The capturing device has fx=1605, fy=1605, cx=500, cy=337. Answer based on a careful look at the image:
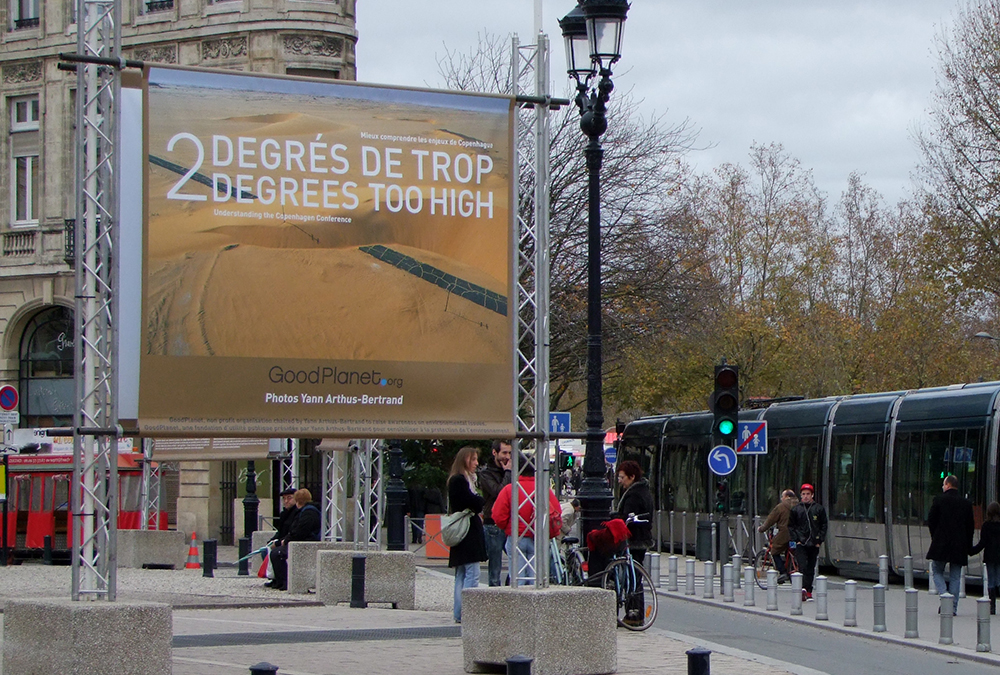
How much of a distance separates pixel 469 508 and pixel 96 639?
5.38 metres

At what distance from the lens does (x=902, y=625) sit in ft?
57.8

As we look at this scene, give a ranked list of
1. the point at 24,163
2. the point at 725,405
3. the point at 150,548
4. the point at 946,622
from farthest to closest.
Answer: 1. the point at 24,163
2. the point at 150,548
3. the point at 725,405
4. the point at 946,622

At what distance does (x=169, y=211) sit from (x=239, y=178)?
1.75 feet

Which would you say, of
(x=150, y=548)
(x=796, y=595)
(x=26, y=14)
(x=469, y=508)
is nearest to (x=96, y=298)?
(x=469, y=508)

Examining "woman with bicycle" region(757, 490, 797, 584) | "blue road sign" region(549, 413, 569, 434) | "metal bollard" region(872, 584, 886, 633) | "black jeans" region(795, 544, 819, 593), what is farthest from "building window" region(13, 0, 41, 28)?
"metal bollard" region(872, 584, 886, 633)

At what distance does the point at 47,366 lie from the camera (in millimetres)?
38375

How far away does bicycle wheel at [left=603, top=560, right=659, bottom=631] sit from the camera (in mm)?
15484

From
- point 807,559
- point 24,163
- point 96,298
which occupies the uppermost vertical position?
point 24,163

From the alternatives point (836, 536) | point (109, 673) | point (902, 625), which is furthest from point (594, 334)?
point (836, 536)

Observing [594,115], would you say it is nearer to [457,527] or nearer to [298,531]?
[457,527]

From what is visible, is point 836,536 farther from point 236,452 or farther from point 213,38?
point 213,38

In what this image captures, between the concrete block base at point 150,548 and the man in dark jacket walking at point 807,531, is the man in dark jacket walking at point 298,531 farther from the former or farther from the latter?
the man in dark jacket walking at point 807,531

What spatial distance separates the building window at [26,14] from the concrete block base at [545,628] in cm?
3072

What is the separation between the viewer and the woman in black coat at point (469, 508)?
1494 cm
